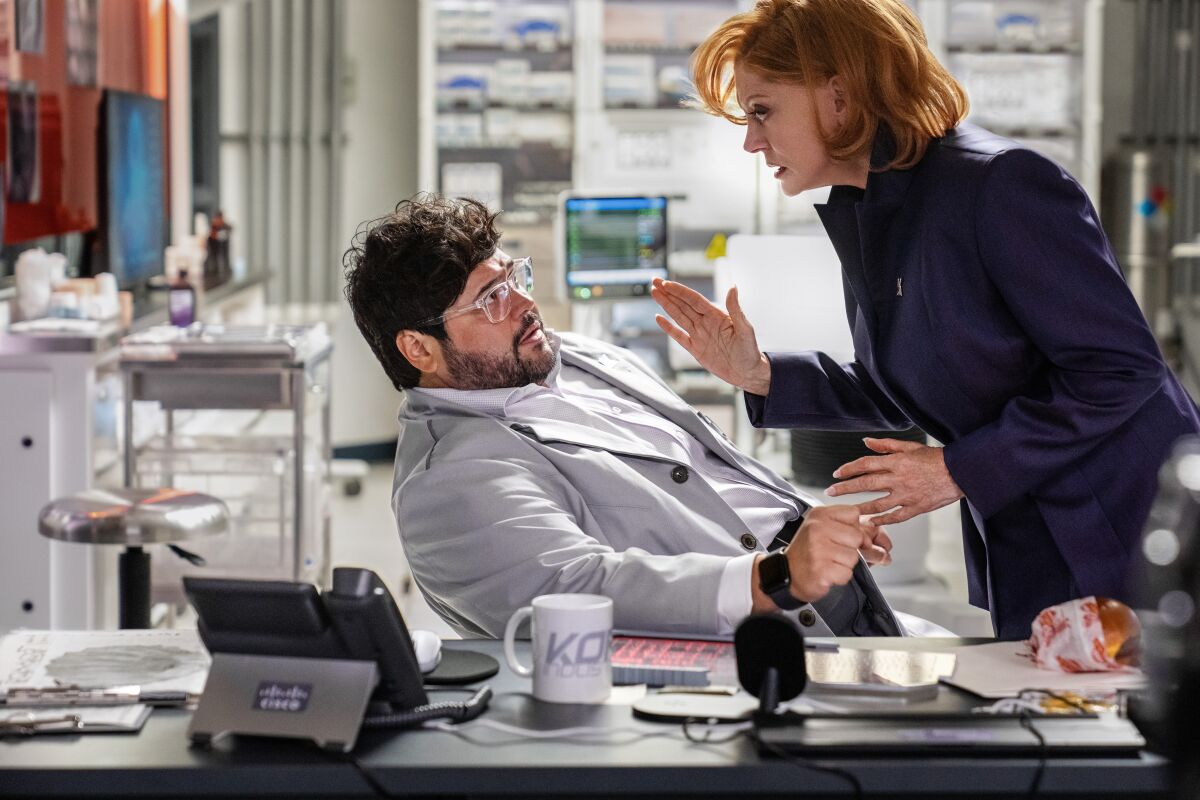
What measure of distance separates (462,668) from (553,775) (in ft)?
1.00

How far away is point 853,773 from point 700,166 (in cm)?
560

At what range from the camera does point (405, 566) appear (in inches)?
193

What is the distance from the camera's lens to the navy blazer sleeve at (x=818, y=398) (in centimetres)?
204

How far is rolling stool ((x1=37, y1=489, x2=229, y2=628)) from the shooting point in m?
2.94

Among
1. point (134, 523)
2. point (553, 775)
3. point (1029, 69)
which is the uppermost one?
point (1029, 69)

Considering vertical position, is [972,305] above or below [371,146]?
below

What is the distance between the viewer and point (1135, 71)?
729 centimetres

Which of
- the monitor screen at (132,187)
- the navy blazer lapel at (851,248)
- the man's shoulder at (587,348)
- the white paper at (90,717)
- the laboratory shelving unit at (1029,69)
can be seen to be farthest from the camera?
the laboratory shelving unit at (1029,69)

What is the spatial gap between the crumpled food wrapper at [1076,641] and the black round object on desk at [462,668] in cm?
56

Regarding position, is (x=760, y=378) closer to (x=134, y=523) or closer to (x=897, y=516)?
(x=897, y=516)

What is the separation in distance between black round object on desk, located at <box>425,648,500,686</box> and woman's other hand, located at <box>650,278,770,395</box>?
2.21 ft

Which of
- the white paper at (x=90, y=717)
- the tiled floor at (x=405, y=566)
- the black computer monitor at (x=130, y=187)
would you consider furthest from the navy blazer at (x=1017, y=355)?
the black computer monitor at (x=130, y=187)

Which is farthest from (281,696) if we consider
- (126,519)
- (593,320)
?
(593,320)

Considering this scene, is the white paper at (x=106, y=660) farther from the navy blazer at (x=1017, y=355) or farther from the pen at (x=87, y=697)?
the navy blazer at (x=1017, y=355)
